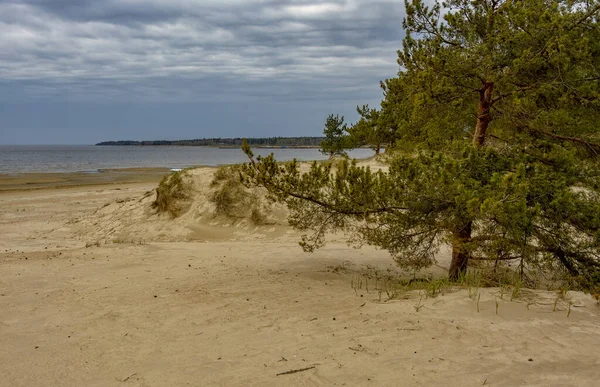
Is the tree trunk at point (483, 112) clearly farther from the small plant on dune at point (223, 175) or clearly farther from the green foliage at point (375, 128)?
the green foliage at point (375, 128)

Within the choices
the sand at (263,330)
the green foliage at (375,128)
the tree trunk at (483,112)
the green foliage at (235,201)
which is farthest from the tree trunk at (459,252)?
the green foliage at (375,128)

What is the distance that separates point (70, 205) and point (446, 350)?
2420 cm

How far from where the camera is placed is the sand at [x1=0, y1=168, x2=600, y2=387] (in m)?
4.34

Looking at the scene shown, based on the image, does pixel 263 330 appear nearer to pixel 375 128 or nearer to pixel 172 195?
pixel 172 195

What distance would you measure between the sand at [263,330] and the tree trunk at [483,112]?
3040 mm

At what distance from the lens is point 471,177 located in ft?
23.9

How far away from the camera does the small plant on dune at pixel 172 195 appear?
54.3 feet

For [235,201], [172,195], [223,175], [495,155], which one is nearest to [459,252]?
[495,155]

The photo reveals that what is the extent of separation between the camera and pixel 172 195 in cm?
1683

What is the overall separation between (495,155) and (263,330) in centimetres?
468

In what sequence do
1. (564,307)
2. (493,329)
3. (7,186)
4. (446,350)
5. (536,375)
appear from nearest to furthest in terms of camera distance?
(536,375) < (446,350) < (493,329) < (564,307) < (7,186)

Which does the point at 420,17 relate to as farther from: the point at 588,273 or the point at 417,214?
the point at 588,273

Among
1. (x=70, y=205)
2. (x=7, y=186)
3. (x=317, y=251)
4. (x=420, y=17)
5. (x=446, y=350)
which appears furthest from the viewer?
(x=7, y=186)

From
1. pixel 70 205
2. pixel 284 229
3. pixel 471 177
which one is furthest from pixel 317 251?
pixel 70 205
